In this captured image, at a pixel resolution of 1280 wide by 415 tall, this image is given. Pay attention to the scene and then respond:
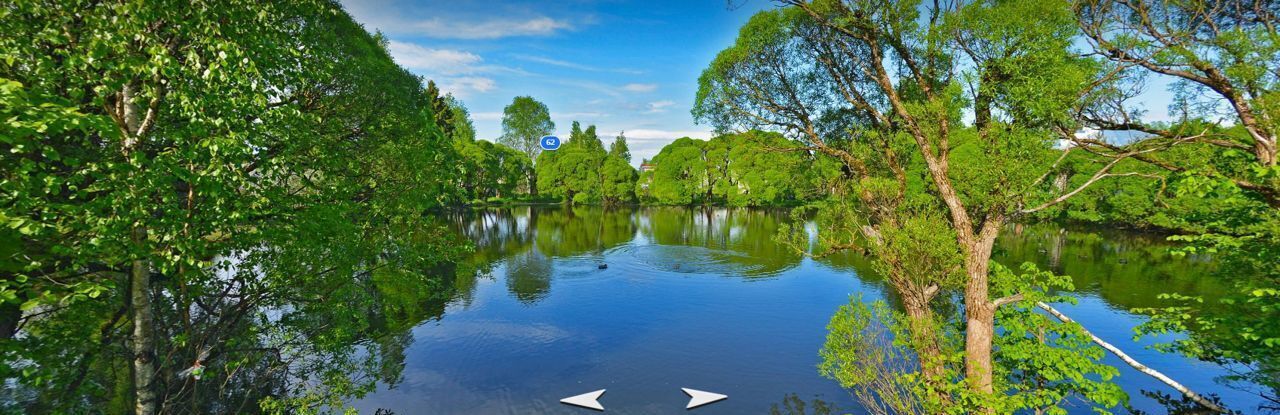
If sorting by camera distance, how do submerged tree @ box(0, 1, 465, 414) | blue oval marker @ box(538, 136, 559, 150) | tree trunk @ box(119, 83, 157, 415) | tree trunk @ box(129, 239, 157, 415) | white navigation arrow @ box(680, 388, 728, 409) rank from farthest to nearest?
blue oval marker @ box(538, 136, 559, 150)
white navigation arrow @ box(680, 388, 728, 409)
tree trunk @ box(129, 239, 157, 415)
tree trunk @ box(119, 83, 157, 415)
submerged tree @ box(0, 1, 465, 414)

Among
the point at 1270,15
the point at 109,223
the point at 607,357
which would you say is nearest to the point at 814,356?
the point at 607,357

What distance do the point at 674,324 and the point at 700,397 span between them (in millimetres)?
8279

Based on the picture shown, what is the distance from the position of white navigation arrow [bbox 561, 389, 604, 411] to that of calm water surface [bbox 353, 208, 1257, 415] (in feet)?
1.15

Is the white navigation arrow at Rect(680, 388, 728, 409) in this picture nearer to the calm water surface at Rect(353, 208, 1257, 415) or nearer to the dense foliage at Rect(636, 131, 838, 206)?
the calm water surface at Rect(353, 208, 1257, 415)

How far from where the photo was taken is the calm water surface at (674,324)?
1836cm

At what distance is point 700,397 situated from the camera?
18.2 meters

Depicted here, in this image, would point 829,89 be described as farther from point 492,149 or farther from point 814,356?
point 492,149

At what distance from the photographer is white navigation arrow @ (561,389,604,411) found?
17.7 meters

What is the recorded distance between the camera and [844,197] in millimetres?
18250

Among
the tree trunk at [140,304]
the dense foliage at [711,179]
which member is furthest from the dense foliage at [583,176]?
the tree trunk at [140,304]

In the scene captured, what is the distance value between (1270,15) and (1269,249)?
6.74 meters

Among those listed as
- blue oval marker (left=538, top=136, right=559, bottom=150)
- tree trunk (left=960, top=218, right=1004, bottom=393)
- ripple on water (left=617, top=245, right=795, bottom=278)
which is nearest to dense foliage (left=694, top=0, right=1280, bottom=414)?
tree trunk (left=960, top=218, right=1004, bottom=393)

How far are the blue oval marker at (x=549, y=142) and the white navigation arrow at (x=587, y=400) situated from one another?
9109cm

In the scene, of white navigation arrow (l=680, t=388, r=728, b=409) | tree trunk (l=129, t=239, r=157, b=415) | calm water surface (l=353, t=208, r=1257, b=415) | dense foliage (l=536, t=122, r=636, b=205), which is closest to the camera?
tree trunk (l=129, t=239, r=157, b=415)
